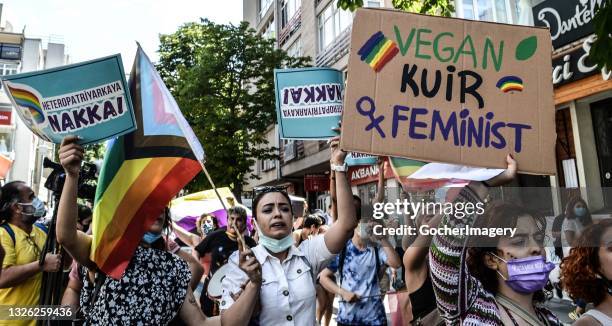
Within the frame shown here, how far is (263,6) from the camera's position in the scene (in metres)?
30.7

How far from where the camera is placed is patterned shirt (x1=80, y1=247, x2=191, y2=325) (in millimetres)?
2229

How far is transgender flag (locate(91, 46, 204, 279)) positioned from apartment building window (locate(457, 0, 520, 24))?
9768 millimetres

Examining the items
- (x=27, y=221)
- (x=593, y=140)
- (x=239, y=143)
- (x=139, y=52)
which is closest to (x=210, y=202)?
(x=27, y=221)

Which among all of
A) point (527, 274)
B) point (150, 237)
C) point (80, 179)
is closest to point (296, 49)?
point (80, 179)

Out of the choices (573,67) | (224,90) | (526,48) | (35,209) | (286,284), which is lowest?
(286,284)

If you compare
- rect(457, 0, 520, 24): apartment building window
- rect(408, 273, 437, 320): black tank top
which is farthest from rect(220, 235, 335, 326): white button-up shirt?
rect(457, 0, 520, 24): apartment building window

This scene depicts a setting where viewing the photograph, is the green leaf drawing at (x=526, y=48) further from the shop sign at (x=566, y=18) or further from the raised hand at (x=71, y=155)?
the shop sign at (x=566, y=18)

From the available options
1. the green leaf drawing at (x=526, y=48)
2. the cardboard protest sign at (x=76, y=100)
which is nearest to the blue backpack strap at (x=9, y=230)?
the cardboard protest sign at (x=76, y=100)

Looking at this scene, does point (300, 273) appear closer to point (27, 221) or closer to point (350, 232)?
point (350, 232)

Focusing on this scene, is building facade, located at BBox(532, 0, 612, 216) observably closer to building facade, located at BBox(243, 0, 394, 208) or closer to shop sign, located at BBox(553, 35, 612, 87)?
shop sign, located at BBox(553, 35, 612, 87)

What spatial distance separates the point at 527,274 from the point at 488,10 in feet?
35.3

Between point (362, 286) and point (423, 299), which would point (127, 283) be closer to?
point (423, 299)

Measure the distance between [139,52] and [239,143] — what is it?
612 inches

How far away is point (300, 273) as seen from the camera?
8.30 ft
